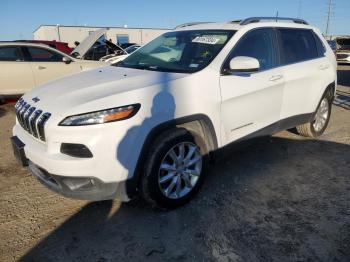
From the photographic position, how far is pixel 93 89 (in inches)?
115

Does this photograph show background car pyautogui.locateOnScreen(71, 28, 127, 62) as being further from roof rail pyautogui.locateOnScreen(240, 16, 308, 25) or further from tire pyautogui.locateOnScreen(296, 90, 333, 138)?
tire pyautogui.locateOnScreen(296, 90, 333, 138)

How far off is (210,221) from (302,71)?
2500 millimetres

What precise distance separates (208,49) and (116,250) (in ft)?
7.31

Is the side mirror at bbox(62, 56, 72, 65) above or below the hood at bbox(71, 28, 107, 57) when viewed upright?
below

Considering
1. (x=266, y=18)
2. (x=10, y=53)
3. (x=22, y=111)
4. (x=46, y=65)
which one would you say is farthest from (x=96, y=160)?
(x=10, y=53)

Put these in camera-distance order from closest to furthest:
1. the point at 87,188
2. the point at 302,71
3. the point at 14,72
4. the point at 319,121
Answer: the point at 87,188, the point at 302,71, the point at 319,121, the point at 14,72

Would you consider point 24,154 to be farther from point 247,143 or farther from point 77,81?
point 247,143

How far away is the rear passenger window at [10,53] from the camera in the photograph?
7.48 meters

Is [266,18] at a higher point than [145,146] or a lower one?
higher

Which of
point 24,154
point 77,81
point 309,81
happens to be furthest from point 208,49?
point 24,154

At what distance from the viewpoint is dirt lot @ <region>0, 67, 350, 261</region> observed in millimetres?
2629

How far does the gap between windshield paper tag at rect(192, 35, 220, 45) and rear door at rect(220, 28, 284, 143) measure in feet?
0.84

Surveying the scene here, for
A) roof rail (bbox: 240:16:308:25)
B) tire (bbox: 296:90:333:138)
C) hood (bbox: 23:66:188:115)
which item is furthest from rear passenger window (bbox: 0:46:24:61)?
tire (bbox: 296:90:333:138)

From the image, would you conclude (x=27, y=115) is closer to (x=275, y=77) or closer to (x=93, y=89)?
(x=93, y=89)
